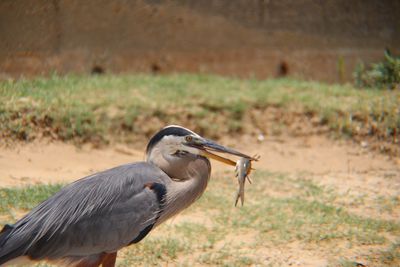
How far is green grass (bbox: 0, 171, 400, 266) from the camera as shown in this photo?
14.9 feet

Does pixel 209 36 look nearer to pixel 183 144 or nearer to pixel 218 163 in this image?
pixel 218 163

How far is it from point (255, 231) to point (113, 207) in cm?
171

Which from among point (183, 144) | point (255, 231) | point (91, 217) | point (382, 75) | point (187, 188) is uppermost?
point (382, 75)

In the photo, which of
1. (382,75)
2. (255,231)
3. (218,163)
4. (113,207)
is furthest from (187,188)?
(382,75)

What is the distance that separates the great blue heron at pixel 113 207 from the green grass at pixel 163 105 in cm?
294

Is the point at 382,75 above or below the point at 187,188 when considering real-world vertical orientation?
above

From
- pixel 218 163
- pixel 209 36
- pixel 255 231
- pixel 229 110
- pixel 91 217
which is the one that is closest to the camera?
pixel 91 217

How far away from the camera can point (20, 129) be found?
253 inches

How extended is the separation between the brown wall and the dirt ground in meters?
1.45

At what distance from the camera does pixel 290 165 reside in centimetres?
726

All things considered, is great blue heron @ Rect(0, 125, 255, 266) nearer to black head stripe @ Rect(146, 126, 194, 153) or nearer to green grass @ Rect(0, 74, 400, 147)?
black head stripe @ Rect(146, 126, 194, 153)

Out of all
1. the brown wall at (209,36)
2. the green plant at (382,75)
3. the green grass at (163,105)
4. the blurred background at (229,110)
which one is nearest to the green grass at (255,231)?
the blurred background at (229,110)

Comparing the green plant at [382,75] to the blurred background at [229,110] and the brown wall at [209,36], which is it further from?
the brown wall at [209,36]

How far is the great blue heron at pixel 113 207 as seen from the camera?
358 cm
